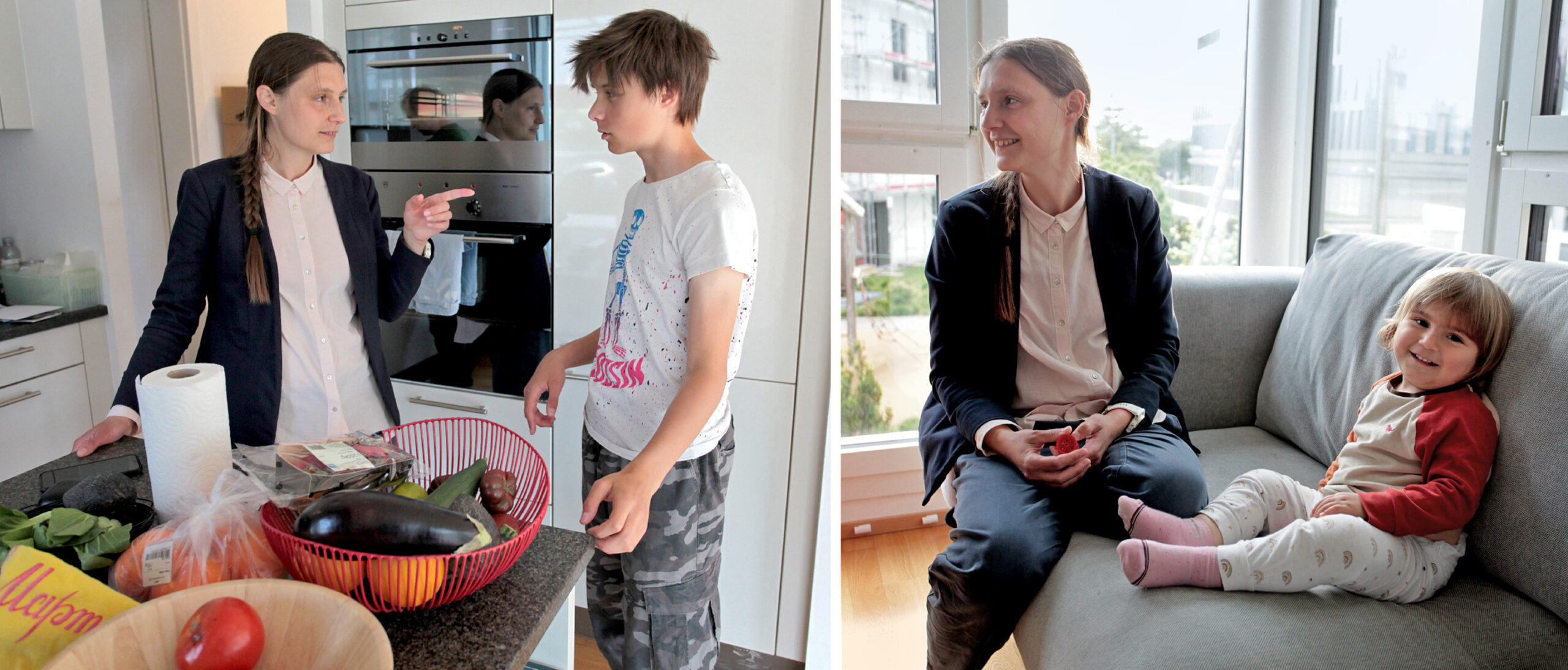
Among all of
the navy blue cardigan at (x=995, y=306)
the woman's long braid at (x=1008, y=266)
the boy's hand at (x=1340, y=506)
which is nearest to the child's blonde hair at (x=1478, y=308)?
the boy's hand at (x=1340, y=506)

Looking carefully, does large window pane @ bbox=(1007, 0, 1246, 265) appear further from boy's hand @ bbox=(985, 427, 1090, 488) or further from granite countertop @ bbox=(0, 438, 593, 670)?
granite countertop @ bbox=(0, 438, 593, 670)

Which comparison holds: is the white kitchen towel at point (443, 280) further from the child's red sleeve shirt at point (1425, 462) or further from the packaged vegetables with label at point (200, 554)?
the child's red sleeve shirt at point (1425, 462)

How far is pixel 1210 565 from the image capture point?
1378 millimetres

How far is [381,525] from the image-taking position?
0.73 m

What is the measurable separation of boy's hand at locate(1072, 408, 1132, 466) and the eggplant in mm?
1180

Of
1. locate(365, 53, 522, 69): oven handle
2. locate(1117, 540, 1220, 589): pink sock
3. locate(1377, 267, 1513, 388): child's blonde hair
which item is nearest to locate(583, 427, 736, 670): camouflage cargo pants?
locate(1117, 540, 1220, 589): pink sock

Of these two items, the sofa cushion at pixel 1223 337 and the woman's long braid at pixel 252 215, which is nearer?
→ the woman's long braid at pixel 252 215

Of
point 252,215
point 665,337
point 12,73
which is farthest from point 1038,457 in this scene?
point 12,73

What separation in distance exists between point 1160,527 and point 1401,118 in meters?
1.65

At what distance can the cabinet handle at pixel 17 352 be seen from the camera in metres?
2.33

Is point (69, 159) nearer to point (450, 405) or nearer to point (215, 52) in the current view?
point (215, 52)

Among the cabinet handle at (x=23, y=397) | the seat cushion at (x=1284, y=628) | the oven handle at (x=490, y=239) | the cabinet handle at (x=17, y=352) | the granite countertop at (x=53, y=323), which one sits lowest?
the seat cushion at (x=1284, y=628)

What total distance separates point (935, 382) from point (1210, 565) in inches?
26.0

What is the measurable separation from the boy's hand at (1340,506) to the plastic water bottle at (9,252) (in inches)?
131
